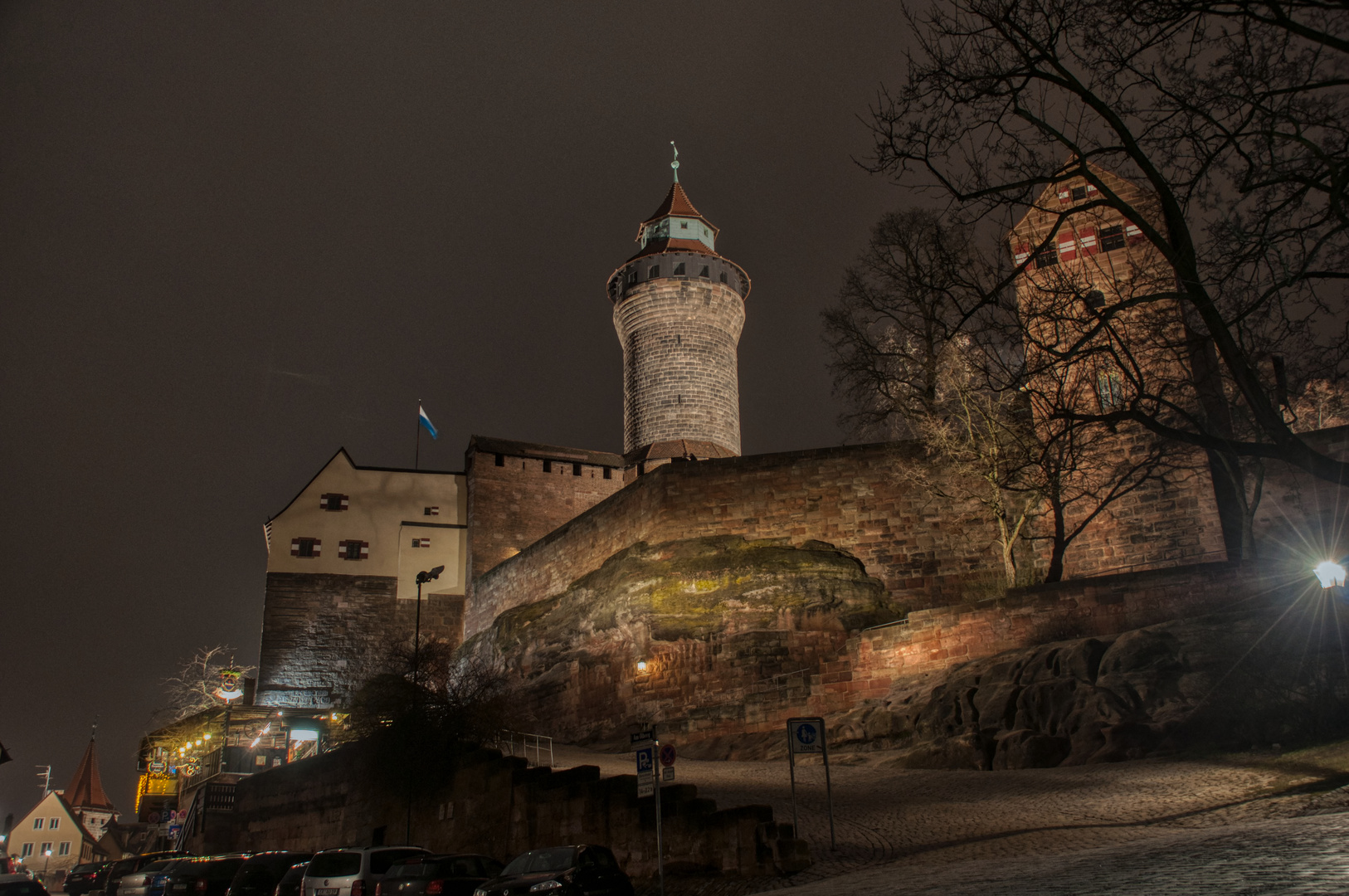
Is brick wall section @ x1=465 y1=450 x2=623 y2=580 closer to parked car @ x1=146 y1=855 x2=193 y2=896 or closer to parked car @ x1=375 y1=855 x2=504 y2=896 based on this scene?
parked car @ x1=146 y1=855 x2=193 y2=896

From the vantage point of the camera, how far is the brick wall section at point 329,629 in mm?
40125

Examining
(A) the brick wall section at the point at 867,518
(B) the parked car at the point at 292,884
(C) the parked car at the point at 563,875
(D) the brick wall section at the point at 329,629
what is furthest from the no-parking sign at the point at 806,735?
(D) the brick wall section at the point at 329,629

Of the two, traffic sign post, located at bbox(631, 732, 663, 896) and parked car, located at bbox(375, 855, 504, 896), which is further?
parked car, located at bbox(375, 855, 504, 896)

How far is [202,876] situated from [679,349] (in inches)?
1171

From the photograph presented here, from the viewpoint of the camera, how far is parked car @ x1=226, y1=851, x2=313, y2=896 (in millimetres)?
15602

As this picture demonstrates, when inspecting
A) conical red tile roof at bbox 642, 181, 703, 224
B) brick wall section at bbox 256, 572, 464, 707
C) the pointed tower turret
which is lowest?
the pointed tower turret

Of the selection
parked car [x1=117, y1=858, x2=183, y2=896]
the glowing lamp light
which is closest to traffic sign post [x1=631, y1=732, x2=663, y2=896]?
the glowing lamp light

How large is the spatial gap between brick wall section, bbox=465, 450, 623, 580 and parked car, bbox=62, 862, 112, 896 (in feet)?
59.7

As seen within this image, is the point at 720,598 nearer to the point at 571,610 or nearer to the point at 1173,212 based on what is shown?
the point at 571,610

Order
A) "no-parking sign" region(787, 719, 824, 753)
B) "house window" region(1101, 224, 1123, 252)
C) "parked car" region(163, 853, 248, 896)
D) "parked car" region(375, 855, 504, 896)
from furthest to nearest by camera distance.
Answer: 1. "house window" region(1101, 224, 1123, 252)
2. "parked car" region(163, 853, 248, 896)
3. "parked car" region(375, 855, 504, 896)
4. "no-parking sign" region(787, 719, 824, 753)

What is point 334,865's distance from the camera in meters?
13.0

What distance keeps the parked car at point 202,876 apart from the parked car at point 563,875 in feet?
25.1

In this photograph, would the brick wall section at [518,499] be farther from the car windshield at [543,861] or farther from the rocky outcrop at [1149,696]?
→ the car windshield at [543,861]

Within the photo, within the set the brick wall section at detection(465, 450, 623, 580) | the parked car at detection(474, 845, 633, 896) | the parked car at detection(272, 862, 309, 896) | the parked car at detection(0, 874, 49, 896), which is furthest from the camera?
the brick wall section at detection(465, 450, 623, 580)
